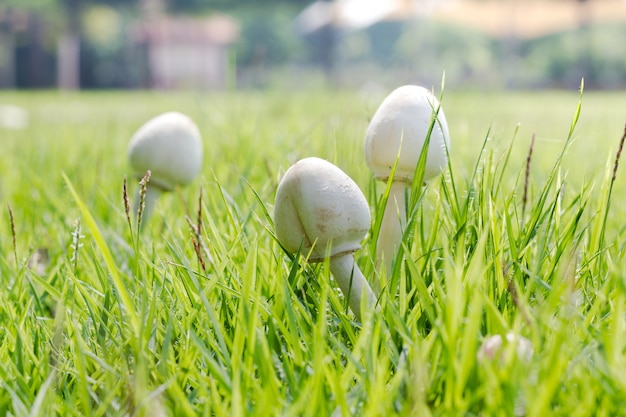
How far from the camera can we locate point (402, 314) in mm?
713

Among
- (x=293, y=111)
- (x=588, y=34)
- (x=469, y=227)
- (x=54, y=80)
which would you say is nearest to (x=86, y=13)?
(x=54, y=80)

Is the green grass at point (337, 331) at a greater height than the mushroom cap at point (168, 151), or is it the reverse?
the mushroom cap at point (168, 151)

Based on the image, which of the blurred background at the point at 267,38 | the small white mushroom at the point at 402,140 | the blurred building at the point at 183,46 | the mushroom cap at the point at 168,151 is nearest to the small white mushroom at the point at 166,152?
the mushroom cap at the point at 168,151

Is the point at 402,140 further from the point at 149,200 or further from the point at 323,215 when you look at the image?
the point at 149,200

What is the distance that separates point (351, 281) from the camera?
764 mm

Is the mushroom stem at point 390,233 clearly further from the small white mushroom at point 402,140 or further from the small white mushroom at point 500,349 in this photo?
the small white mushroom at point 500,349

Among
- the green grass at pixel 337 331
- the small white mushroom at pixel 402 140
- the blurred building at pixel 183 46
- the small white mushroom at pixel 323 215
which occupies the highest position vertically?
the blurred building at pixel 183 46

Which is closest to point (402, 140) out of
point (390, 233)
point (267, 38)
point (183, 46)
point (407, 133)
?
point (407, 133)

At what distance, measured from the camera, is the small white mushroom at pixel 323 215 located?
75 cm

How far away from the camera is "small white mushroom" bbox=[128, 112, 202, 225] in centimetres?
128

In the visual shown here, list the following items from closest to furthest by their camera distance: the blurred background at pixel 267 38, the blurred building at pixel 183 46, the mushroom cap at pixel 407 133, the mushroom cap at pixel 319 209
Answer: the mushroom cap at pixel 319 209 < the mushroom cap at pixel 407 133 < the blurred background at pixel 267 38 < the blurred building at pixel 183 46

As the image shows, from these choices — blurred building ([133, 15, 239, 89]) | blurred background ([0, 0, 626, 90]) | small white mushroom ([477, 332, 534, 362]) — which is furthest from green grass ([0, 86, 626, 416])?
blurred building ([133, 15, 239, 89])

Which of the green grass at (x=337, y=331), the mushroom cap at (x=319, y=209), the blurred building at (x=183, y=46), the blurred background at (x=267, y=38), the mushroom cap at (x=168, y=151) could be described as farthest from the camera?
the blurred building at (x=183, y=46)

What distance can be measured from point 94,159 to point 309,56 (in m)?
35.6
